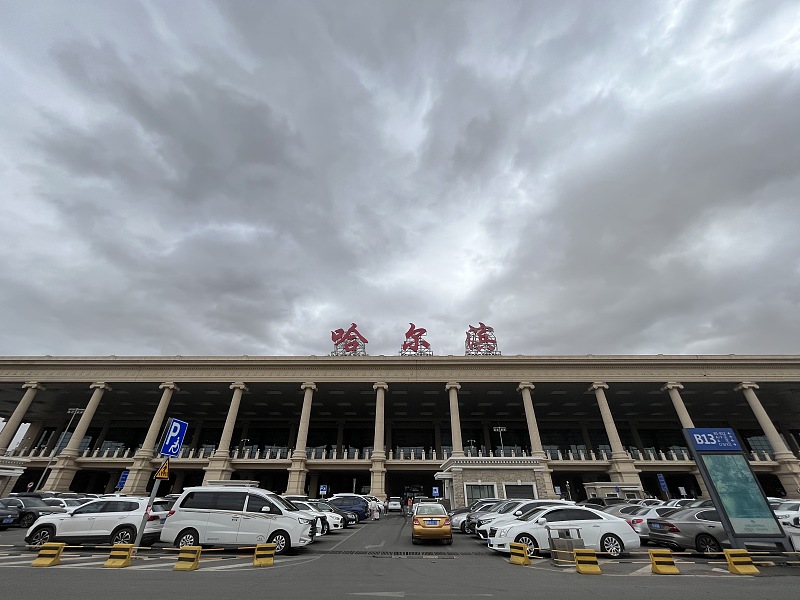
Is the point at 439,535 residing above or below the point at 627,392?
below

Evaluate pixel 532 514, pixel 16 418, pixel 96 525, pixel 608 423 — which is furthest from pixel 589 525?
pixel 16 418

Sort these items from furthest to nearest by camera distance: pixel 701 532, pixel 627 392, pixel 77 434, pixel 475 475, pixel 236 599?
pixel 627 392 → pixel 77 434 → pixel 475 475 → pixel 701 532 → pixel 236 599

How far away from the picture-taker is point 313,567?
1127 cm

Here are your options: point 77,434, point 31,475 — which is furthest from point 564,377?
point 31,475

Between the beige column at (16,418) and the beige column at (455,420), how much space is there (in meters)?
44.3

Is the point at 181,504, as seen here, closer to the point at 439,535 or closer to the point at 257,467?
the point at 439,535

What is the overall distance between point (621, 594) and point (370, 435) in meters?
49.9

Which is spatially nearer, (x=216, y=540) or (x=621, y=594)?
(x=621, y=594)

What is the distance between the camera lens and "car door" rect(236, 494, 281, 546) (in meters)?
13.4

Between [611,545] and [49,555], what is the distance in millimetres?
17263

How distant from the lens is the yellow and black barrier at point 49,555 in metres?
10.8

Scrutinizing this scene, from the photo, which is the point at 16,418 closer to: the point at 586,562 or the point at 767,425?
the point at 586,562

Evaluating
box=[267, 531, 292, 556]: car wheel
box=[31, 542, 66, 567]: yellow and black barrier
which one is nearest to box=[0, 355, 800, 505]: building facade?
box=[267, 531, 292, 556]: car wheel

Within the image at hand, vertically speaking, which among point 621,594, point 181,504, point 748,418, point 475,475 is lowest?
point 621,594
